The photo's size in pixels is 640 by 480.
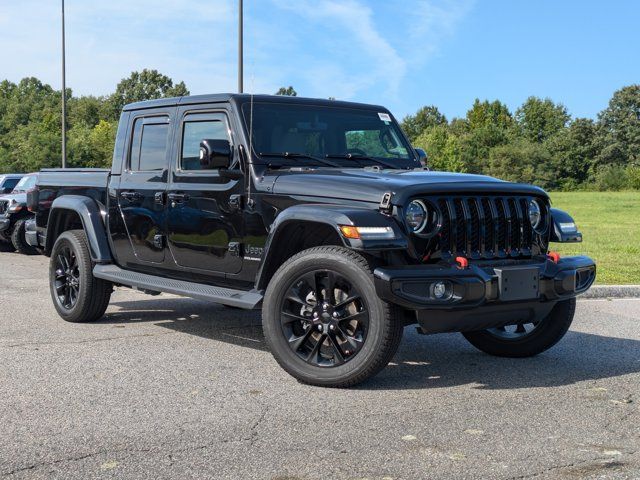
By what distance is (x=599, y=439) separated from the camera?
4438 millimetres

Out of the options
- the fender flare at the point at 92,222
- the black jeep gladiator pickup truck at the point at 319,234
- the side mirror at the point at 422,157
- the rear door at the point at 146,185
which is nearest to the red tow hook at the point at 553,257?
the black jeep gladiator pickup truck at the point at 319,234

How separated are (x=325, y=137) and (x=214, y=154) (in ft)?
3.51

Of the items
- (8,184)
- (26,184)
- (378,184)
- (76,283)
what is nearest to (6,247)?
(26,184)

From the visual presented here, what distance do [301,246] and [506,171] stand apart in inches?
3784

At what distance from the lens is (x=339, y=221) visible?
527 centimetres

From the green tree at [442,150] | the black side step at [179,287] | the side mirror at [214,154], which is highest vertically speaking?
the green tree at [442,150]

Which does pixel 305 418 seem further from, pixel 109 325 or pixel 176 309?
pixel 176 309

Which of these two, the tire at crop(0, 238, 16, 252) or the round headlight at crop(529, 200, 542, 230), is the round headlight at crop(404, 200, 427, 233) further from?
the tire at crop(0, 238, 16, 252)

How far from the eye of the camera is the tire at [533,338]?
634 cm

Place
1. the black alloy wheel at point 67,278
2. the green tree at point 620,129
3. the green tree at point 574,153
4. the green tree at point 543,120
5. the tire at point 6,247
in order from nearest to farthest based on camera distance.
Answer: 1. the black alloy wheel at point 67,278
2. the tire at point 6,247
3. the green tree at point 620,129
4. the green tree at point 574,153
5. the green tree at point 543,120

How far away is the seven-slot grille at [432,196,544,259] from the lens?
18.1ft

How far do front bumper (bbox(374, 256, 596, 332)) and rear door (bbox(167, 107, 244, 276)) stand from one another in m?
1.61

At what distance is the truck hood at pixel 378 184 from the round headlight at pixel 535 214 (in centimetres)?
11

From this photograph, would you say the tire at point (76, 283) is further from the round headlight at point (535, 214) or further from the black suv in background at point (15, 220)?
the black suv in background at point (15, 220)
